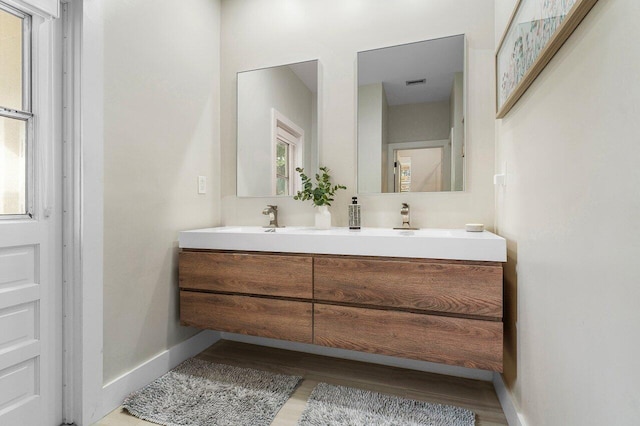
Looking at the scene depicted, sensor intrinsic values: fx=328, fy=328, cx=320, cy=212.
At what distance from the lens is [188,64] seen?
2088 mm

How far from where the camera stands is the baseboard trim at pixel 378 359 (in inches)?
74.0

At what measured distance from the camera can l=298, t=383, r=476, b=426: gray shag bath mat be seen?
146 centimetres

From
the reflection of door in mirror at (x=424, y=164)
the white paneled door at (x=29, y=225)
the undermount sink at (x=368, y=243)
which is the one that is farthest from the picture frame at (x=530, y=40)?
the white paneled door at (x=29, y=225)

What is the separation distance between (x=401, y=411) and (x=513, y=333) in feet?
2.05

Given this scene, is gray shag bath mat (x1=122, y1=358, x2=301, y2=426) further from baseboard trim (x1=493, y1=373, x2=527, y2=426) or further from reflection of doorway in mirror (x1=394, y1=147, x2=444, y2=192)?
reflection of doorway in mirror (x1=394, y1=147, x2=444, y2=192)

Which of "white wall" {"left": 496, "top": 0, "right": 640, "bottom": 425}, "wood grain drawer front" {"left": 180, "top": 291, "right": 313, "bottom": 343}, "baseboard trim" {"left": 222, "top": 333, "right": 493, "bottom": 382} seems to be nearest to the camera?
"white wall" {"left": 496, "top": 0, "right": 640, "bottom": 425}

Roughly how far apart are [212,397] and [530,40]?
80.3 inches

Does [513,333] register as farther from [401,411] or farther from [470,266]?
[401,411]

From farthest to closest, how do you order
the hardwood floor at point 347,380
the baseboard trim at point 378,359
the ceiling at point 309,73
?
the ceiling at point 309,73, the baseboard trim at point 378,359, the hardwood floor at point 347,380

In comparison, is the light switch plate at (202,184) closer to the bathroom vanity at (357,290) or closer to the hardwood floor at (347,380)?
the bathroom vanity at (357,290)

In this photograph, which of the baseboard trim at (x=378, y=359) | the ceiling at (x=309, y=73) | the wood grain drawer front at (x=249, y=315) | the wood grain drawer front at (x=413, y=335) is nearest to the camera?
Answer: the wood grain drawer front at (x=413, y=335)

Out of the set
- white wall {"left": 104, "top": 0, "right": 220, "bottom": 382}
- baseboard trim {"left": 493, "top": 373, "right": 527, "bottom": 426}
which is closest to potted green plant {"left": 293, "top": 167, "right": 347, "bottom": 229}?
white wall {"left": 104, "top": 0, "right": 220, "bottom": 382}

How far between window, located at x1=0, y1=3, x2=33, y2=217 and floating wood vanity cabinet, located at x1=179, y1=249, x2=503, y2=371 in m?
0.80

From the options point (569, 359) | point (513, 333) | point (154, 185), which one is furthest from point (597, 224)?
point (154, 185)
